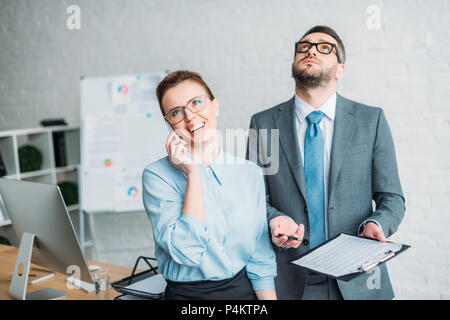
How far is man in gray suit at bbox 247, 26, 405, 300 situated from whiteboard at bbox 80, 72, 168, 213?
1700mm

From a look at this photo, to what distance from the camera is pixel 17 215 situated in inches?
66.4

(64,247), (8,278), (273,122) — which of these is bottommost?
(8,278)

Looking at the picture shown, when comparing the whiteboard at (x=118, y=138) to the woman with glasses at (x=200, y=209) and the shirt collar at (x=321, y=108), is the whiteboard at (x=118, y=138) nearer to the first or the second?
the shirt collar at (x=321, y=108)

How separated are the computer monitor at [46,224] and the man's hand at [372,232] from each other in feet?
3.22

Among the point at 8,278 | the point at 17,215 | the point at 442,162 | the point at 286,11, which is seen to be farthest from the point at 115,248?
the point at 442,162

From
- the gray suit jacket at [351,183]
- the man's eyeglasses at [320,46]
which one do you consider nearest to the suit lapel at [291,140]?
the gray suit jacket at [351,183]

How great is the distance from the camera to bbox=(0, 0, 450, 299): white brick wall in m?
2.44

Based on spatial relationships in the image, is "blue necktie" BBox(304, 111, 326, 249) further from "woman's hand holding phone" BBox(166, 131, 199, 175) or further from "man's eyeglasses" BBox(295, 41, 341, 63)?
"woman's hand holding phone" BBox(166, 131, 199, 175)

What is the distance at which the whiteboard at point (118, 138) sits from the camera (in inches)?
126

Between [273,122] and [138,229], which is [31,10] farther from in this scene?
[273,122]

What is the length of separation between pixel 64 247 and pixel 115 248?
237 cm

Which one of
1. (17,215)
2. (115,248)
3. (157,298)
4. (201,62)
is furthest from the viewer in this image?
(115,248)

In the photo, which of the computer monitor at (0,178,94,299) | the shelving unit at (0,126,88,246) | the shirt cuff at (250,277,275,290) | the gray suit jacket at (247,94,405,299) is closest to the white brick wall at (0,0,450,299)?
the shelving unit at (0,126,88,246)

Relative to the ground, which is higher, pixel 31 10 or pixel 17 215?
pixel 31 10
